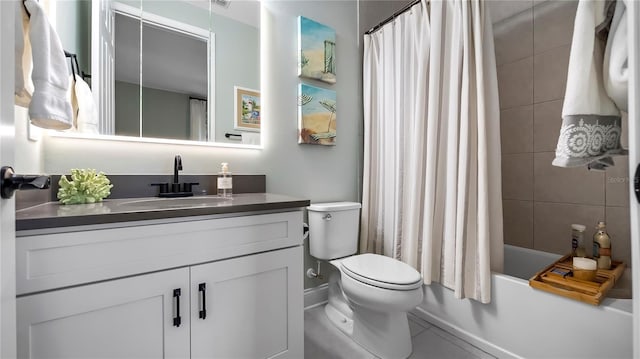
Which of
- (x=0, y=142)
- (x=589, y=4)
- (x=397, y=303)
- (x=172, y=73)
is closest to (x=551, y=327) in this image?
(x=397, y=303)

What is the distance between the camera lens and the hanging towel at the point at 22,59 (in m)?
0.70

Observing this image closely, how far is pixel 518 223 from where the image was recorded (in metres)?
2.04

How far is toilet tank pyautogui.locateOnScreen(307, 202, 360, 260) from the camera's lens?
5.76 ft

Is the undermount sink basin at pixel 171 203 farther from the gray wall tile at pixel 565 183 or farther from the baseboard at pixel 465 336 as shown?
the gray wall tile at pixel 565 183

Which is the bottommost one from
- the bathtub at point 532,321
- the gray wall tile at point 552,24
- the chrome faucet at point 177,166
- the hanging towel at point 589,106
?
the bathtub at point 532,321

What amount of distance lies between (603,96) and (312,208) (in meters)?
1.40

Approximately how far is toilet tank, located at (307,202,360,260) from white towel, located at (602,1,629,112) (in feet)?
4.38

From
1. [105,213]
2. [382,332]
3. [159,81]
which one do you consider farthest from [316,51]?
[382,332]

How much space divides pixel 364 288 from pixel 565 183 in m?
1.62

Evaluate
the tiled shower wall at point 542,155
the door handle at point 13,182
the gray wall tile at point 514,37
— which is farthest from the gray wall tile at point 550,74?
the door handle at point 13,182

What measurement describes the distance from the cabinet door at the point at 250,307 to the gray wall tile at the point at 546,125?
1913 mm

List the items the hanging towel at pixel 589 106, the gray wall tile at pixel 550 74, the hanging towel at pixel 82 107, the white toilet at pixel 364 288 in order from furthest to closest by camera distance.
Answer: the gray wall tile at pixel 550 74, the white toilet at pixel 364 288, the hanging towel at pixel 82 107, the hanging towel at pixel 589 106

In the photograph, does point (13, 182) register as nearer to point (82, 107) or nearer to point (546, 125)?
point (82, 107)

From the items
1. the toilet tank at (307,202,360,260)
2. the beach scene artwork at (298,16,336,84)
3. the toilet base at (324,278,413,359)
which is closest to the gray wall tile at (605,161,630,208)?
the toilet base at (324,278,413,359)
